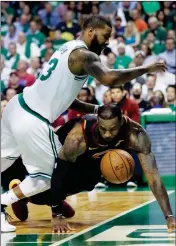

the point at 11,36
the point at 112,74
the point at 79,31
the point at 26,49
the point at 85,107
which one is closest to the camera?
the point at 112,74

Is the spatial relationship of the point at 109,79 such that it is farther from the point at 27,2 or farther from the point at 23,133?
the point at 27,2

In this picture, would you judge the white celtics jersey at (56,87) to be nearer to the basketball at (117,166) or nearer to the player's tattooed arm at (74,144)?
the player's tattooed arm at (74,144)

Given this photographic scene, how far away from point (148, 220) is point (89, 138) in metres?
1.28

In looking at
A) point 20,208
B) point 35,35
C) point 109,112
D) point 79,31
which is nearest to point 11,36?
point 35,35

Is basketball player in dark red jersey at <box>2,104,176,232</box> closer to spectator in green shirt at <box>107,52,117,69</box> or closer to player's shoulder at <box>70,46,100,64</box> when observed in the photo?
player's shoulder at <box>70,46,100,64</box>

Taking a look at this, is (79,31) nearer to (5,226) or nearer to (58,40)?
(58,40)

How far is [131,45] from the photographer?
1695cm

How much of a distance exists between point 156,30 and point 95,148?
10.3 m

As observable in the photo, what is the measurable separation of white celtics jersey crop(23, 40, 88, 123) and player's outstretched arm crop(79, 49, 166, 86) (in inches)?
11.9

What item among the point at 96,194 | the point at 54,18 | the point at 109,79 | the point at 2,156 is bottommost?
the point at 96,194

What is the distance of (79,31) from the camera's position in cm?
1762

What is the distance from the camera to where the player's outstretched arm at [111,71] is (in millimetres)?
6176

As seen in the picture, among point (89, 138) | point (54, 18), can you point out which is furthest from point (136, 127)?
point (54, 18)

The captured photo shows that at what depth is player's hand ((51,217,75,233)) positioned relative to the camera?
7.09m
